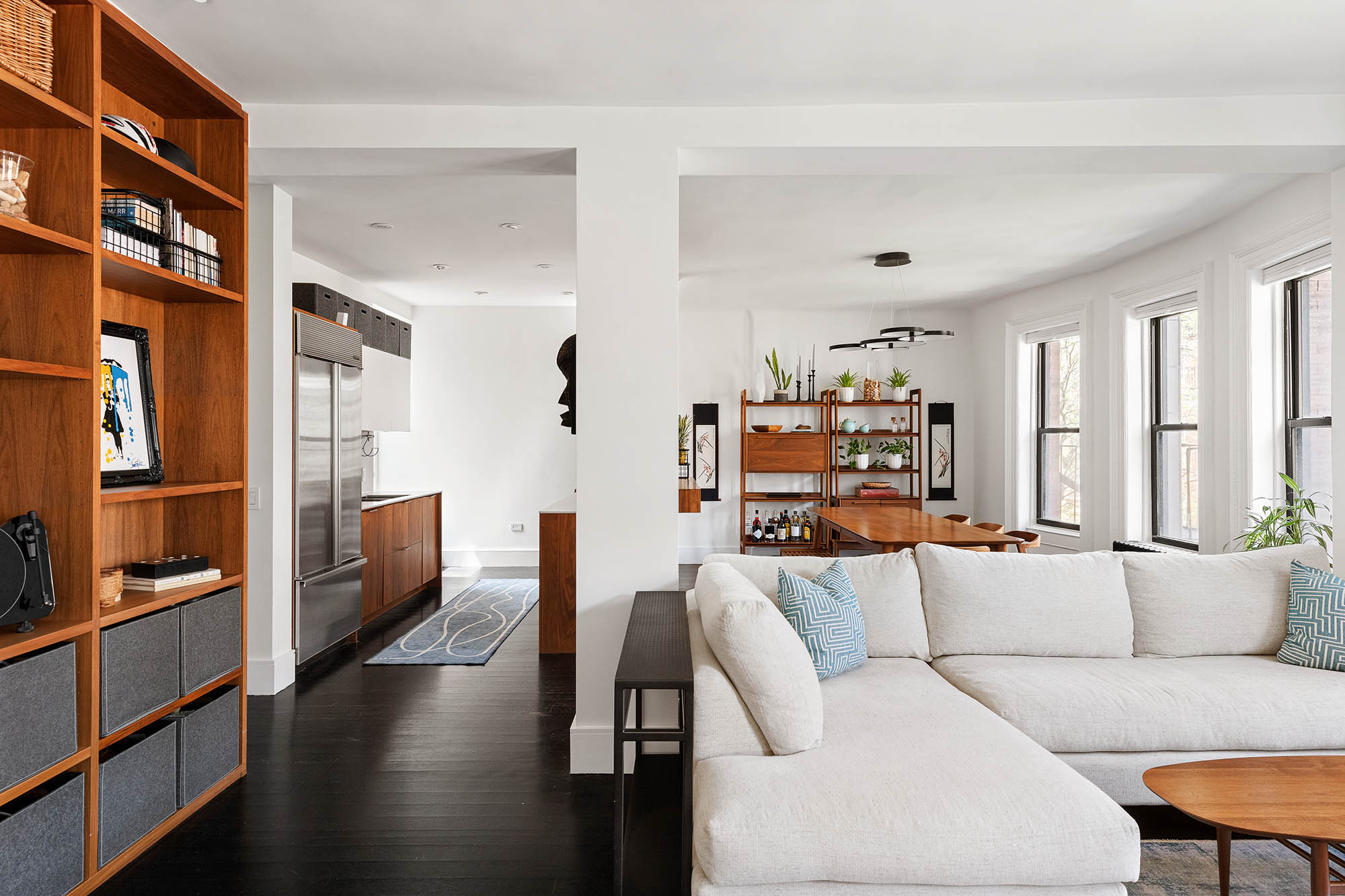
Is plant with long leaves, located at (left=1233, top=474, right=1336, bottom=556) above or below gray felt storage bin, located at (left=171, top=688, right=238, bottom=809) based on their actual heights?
above

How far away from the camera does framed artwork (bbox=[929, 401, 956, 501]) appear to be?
8070 mm

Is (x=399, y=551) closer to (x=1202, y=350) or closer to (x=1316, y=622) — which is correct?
(x=1316, y=622)

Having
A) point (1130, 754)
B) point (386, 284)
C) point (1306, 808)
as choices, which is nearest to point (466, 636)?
point (386, 284)

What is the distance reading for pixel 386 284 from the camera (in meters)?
6.75

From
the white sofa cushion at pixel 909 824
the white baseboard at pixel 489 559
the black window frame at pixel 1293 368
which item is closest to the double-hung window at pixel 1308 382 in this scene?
the black window frame at pixel 1293 368

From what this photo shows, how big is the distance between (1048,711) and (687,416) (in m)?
5.72

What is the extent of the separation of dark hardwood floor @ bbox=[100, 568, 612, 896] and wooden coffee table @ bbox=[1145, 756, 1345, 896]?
5.02 ft

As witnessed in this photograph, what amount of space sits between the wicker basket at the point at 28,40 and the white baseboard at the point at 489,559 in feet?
19.8

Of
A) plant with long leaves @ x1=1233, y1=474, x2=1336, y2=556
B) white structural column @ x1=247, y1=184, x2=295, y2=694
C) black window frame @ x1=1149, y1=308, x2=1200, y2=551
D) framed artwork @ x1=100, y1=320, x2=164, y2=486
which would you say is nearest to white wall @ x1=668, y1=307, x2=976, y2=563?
black window frame @ x1=1149, y1=308, x2=1200, y2=551

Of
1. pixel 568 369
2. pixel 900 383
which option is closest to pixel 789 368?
pixel 900 383

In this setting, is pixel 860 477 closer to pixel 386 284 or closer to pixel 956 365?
pixel 956 365

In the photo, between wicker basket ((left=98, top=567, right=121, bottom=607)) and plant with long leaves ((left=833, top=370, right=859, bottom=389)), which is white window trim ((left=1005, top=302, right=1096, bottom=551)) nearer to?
plant with long leaves ((left=833, top=370, right=859, bottom=389))

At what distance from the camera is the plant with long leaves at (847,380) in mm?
7812

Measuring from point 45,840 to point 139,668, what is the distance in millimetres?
495
